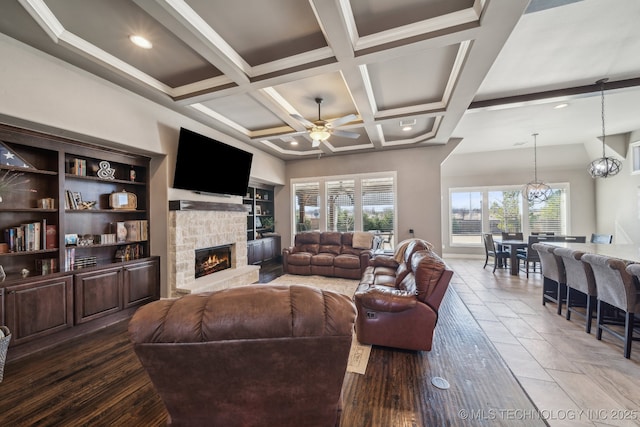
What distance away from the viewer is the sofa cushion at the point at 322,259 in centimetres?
546

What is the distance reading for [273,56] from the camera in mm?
2734

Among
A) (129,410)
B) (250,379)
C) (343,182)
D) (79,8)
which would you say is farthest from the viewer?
(343,182)

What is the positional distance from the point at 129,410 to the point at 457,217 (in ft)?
28.4

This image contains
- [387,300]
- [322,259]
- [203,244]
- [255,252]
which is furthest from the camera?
[255,252]

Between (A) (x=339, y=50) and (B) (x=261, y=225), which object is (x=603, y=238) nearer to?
(A) (x=339, y=50)

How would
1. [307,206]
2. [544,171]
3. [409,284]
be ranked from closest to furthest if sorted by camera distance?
1. [409,284]
2. [544,171]
3. [307,206]

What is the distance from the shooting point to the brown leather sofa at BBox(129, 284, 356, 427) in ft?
3.25

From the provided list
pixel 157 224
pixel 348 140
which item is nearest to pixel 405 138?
pixel 348 140

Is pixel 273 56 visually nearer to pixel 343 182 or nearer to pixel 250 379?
pixel 250 379

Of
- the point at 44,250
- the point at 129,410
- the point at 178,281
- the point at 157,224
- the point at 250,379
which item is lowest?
the point at 129,410

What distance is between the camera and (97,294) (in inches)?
122

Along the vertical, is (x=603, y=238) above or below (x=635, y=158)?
below

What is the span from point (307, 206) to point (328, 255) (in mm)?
2217

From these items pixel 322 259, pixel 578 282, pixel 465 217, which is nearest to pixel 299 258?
pixel 322 259
